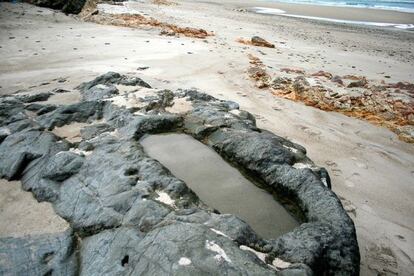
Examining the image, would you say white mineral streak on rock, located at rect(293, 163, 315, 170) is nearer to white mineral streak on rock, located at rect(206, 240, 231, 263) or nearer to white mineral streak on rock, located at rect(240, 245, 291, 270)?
white mineral streak on rock, located at rect(240, 245, 291, 270)

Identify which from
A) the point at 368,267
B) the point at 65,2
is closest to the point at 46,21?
the point at 65,2

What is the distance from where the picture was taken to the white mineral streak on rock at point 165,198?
2.12 metres

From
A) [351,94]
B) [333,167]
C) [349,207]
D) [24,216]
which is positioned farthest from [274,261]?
[351,94]

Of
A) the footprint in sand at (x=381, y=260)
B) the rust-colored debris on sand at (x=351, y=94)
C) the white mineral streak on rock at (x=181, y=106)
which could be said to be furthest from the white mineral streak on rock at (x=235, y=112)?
the rust-colored debris on sand at (x=351, y=94)

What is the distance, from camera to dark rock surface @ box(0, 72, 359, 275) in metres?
1.75

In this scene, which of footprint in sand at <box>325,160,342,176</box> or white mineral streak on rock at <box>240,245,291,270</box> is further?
footprint in sand at <box>325,160,342,176</box>

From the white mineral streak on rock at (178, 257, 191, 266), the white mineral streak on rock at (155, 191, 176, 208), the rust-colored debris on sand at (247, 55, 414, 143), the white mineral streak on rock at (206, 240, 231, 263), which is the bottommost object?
the rust-colored debris on sand at (247, 55, 414, 143)

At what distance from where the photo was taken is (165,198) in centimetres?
216

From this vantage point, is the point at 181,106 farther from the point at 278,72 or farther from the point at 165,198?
the point at 278,72

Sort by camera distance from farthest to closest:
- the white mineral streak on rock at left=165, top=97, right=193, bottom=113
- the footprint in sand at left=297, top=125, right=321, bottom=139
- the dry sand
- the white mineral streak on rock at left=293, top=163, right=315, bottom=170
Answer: the footprint in sand at left=297, top=125, right=321, bottom=139 → the white mineral streak on rock at left=165, top=97, right=193, bottom=113 → the white mineral streak on rock at left=293, top=163, right=315, bottom=170 → the dry sand

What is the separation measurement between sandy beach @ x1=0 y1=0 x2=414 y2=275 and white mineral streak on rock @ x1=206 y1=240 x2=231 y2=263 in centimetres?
121

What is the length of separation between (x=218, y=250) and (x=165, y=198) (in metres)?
0.60

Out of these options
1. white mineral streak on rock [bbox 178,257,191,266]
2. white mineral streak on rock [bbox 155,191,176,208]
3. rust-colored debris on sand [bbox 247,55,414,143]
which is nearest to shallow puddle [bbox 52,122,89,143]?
white mineral streak on rock [bbox 155,191,176,208]

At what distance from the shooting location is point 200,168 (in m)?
2.74
